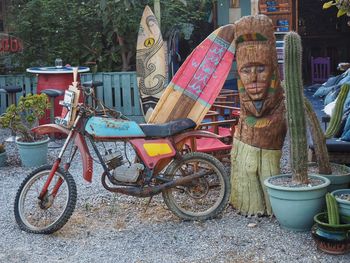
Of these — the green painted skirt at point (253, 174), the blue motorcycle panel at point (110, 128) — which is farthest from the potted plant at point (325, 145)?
the blue motorcycle panel at point (110, 128)

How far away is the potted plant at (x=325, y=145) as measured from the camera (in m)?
3.94

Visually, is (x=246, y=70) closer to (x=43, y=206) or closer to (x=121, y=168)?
(x=121, y=168)

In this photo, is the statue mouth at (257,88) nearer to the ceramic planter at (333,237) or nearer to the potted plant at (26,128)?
the ceramic planter at (333,237)

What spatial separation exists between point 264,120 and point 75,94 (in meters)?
1.45

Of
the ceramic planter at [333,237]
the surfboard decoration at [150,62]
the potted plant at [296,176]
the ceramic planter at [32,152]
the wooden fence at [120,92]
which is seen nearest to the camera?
the ceramic planter at [333,237]

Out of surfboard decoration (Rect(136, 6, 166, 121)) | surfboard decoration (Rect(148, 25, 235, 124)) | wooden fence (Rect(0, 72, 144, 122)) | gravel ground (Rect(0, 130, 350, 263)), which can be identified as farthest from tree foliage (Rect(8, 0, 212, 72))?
gravel ground (Rect(0, 130, 350, 263))

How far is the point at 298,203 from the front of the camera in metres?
3.60

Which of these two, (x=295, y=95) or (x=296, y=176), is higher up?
(x=295, y=95)

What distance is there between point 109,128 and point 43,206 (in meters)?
0.79

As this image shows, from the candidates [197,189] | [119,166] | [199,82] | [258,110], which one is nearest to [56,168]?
[119,166]

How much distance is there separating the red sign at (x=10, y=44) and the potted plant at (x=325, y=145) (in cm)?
612

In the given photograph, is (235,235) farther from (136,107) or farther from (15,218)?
(136,107)

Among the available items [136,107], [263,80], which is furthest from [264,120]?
[136,107]

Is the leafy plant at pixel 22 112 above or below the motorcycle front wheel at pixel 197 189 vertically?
above
